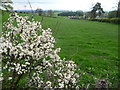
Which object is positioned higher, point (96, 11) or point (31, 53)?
point (96, 11)

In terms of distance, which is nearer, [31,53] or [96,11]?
[31,53]

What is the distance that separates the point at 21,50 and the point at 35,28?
57 centimetres

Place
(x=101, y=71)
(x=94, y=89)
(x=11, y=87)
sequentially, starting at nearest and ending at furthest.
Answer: (x=11, y=87) < (x=94, y=89) < (x=101, y=71)

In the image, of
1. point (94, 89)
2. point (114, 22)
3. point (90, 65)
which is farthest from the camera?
point (114, 22)

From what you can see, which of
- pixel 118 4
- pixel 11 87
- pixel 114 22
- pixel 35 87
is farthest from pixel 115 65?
pixel 118 4

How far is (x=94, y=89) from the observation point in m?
4.52

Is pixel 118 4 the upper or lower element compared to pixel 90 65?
upper

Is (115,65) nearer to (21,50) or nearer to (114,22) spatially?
(21,50)

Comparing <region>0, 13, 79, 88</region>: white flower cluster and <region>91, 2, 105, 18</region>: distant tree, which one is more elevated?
<region>91, 2, 105, 18</region>: distant tree

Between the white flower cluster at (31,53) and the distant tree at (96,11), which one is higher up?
the distant tree at (96,11)

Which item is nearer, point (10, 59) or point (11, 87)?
point (10, 59)

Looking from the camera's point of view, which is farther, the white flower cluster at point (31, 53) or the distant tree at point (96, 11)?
the distant tree at point (96, 11)

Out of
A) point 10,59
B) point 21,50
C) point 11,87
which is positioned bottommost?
point 11,87

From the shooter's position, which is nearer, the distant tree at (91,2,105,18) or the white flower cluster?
the white flower cluster
